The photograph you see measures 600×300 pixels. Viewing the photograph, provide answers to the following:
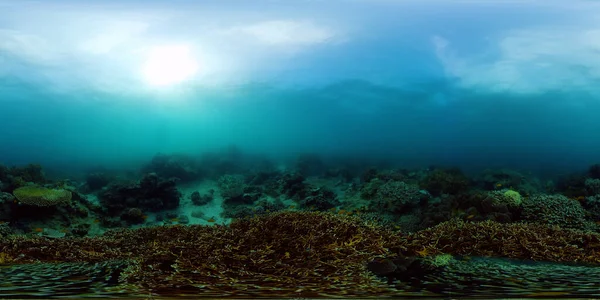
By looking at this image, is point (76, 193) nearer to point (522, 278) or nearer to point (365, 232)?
point (365, 232)

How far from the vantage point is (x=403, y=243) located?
548 centimetres

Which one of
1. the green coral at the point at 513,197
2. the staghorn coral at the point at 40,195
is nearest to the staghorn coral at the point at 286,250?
the green coral at the point at 513,197

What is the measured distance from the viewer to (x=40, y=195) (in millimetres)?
7066

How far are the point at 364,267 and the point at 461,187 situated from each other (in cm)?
372

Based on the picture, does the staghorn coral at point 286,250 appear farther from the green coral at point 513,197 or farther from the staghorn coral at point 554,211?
the green coral at point 513,197

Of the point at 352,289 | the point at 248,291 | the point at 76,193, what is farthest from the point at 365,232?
the point at 76,193

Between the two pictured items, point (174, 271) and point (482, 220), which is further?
point (482, 220)

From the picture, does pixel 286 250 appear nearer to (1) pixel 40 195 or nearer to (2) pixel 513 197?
(2) pixel 513 197

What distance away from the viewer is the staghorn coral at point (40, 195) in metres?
7.00

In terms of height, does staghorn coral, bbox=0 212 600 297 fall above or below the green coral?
below

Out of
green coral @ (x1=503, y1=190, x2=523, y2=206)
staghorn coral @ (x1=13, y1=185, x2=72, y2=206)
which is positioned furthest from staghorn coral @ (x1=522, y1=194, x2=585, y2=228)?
staghorn coral @ (x1=13, y1=185, x2=72, y2=206)

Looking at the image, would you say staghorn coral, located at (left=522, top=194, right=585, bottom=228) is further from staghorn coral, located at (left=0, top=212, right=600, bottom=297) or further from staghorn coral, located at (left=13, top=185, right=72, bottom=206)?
staghorn coral, located at (left=13, top=185, right=72, bottom=206)

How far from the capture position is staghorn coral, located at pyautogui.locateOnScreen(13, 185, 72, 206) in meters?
7.00

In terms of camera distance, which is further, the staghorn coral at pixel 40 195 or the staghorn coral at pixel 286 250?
the staghorn coral at pixel 40 195
